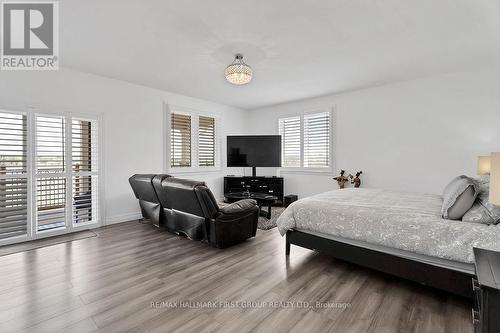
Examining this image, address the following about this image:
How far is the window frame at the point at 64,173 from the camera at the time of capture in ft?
11.4

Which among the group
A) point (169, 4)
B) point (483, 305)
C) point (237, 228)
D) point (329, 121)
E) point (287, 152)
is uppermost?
point (169, 4)

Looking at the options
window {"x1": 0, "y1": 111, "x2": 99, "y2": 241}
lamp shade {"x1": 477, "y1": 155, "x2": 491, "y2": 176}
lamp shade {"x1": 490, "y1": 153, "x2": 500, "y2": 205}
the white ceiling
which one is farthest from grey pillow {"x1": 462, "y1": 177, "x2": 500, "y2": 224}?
window {"x1": 0, "y1": 111, "x2": 99, "y2": 241}

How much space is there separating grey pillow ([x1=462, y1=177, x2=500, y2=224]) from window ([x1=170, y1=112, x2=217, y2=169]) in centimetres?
489

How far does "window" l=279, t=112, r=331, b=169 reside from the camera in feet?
18.2

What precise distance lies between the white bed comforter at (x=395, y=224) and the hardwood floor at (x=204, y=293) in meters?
0.45

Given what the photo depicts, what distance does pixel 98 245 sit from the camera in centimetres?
331

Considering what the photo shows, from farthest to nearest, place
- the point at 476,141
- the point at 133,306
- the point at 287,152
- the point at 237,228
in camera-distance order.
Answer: the point at 287,152
the point at 476,141
the point at 237,228
the point at 133,306

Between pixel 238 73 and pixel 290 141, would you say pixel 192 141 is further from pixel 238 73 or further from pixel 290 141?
pixel 238 73

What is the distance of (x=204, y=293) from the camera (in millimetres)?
2152

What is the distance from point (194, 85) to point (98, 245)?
3.22m

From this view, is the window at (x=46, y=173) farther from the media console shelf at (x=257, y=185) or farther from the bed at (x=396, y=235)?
the bed at (x=396, y=235)

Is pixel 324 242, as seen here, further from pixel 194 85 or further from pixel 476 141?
pixel 194 85

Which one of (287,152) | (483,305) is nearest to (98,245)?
(483,305)

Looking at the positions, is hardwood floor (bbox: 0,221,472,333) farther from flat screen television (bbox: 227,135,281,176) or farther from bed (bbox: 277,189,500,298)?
flat screen television (bbox: 227,135,281,176)
